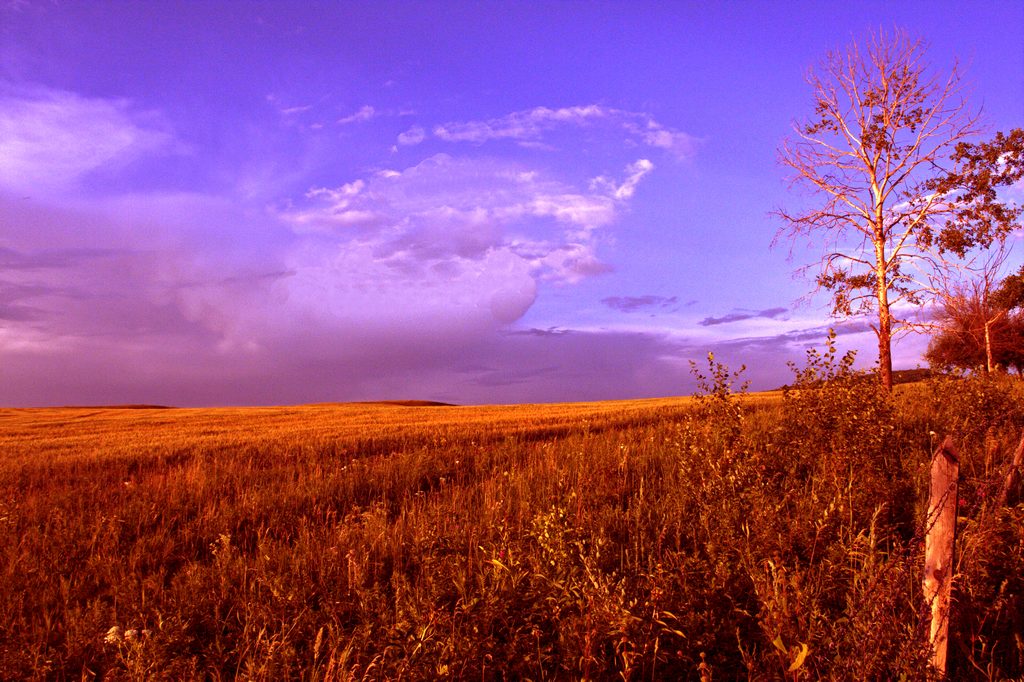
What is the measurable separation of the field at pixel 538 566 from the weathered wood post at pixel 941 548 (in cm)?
13

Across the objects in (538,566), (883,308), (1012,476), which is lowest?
(538,566)

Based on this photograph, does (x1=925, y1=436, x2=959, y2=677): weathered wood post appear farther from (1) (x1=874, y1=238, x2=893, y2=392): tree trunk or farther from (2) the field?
(1) (x1=874, y1=238, x2=893, y2=392): tree trunk

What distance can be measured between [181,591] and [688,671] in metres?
4.16

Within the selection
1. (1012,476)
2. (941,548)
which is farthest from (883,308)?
(941,548)

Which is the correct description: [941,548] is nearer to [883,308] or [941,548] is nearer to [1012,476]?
[1012,476]

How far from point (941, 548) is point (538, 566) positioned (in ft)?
8.06

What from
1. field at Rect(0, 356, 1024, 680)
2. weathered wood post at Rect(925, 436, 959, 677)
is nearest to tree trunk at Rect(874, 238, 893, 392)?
field at Rect(0, 356, 1024, 680)

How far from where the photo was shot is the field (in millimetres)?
3451

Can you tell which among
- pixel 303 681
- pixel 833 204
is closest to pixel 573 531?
pixel 303 681

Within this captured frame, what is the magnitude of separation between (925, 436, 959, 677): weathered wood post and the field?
5.3 inches

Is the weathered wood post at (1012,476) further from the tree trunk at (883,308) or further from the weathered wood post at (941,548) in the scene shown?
the tree trunk at (883,308)

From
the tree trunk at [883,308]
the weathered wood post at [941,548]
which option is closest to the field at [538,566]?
the weathered wood post at [941,548]

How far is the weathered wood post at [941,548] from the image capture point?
317cm

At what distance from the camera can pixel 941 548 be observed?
325 centimetres
